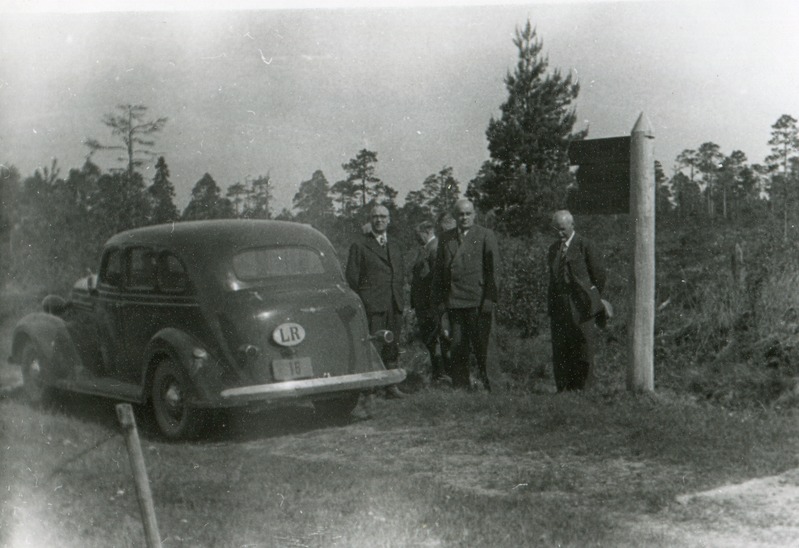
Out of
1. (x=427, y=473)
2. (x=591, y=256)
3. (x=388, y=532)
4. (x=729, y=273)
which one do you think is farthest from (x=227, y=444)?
(x=729, y=273)

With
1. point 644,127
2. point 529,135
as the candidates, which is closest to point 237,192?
point 644,127

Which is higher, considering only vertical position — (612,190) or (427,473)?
(612,190)

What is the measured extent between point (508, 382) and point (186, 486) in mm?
4844

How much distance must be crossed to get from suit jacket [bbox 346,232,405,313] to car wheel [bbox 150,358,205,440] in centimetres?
237

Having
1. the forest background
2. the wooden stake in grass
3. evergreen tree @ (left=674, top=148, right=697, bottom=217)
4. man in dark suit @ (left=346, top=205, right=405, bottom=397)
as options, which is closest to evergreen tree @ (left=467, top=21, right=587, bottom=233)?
evergreen tree @ (left=674, top=148, right=697, bottom=217)

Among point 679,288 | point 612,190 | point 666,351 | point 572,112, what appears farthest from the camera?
point 572,112

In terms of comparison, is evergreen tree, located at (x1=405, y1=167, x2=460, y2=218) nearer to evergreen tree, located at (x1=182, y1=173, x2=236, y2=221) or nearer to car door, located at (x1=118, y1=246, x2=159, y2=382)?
evergreen tree, located at (x1=182, y1=173, x2=236, y2=221)

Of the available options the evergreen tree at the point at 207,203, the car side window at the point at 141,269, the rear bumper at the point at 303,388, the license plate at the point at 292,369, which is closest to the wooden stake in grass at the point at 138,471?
the rear bumper at the point at 303,388

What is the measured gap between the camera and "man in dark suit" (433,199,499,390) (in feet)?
29.5

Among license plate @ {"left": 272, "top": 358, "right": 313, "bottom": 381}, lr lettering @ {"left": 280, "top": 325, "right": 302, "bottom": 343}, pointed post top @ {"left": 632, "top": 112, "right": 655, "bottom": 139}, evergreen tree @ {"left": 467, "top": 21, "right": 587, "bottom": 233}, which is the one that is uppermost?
evergreen tree @ {"left": 467, "top": 21, "right": 587, "bottom": 233}

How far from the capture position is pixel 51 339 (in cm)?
886

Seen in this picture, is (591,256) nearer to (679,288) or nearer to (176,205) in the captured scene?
(679,288)

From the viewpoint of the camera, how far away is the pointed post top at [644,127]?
7.76 m

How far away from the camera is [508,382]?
388 inches
